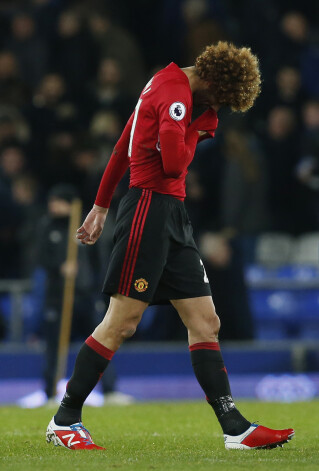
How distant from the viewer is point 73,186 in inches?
526

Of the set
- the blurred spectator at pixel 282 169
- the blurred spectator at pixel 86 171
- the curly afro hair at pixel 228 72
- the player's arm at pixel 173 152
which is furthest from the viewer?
the blurred spectator at pixel 282 169

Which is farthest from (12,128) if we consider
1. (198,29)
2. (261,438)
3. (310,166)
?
(261,438)

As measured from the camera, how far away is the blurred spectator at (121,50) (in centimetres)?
1510

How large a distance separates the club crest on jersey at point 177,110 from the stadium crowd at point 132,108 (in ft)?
21.4

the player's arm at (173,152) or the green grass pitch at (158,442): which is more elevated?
the player's arm at (173,152)

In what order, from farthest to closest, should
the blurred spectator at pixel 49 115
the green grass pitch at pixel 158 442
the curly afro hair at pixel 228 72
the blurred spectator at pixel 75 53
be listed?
the blurred spectator at pixel 75 53
the blurred spectator at pixel 49 115
the curly afro hair at pixel 228 72
the green grass pitch at pixel 158 442

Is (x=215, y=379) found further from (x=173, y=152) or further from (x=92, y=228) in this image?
(x=173, y=152)

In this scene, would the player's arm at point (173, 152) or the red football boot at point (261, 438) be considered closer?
the player's arm at point (173, 152)

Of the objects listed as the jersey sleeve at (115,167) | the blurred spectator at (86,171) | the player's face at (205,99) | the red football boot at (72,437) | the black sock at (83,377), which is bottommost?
the red football boot at (72,437)

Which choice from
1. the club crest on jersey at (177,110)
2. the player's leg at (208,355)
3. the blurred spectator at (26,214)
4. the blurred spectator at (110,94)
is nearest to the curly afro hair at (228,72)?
the club crest on jersey at (177,110)

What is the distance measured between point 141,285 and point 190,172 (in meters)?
8.07

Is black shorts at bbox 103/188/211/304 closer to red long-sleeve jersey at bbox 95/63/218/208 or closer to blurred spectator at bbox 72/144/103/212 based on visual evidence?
red long-sleeve jersey at bbox 95/63/218/208

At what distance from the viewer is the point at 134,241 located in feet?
18.1

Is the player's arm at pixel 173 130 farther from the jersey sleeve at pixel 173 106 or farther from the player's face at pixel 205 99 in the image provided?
the player's face at pixel 205 99
